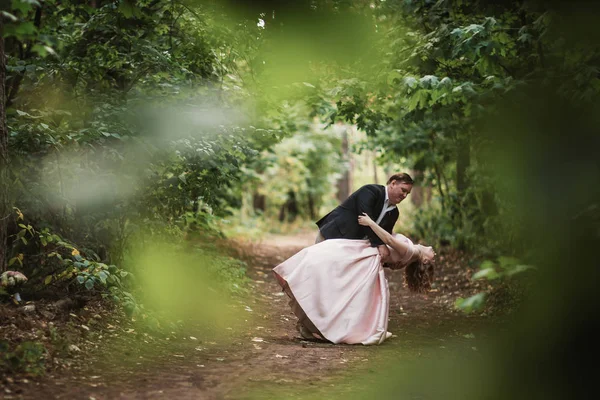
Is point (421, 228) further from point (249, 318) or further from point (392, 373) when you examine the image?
point (392, 373)

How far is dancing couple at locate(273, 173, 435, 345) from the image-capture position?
6977 mm

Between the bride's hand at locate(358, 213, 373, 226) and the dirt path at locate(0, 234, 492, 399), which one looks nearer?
the dirt path at locate(0, 234, 492, 399)

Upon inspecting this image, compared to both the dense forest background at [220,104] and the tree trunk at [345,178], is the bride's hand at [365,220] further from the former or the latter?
the tree trunk at [345,178]

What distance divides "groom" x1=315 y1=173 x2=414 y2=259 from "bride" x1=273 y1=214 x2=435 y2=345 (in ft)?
0.37

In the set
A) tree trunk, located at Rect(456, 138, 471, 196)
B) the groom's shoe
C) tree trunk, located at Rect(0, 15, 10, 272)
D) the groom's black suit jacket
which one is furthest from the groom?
tree trunk, located at Rect(456, 138, 471, 196)

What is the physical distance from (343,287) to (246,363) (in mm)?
1724

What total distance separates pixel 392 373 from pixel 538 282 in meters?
2.17

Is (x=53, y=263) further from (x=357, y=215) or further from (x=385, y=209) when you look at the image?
(x=385, y=209)

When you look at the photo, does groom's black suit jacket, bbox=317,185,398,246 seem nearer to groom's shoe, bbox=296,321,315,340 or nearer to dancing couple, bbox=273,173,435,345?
dancing couple, bbox=273,173,435,345

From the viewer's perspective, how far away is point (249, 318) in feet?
27.8

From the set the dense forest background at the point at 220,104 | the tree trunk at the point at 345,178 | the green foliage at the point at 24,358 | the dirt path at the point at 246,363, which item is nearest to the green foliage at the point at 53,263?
the dense forest background at the point at 220,104

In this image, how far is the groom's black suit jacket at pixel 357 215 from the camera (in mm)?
7211

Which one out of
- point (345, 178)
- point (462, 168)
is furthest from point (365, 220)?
point (345, 178)

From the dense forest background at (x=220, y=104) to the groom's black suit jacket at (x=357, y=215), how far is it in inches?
46.0
